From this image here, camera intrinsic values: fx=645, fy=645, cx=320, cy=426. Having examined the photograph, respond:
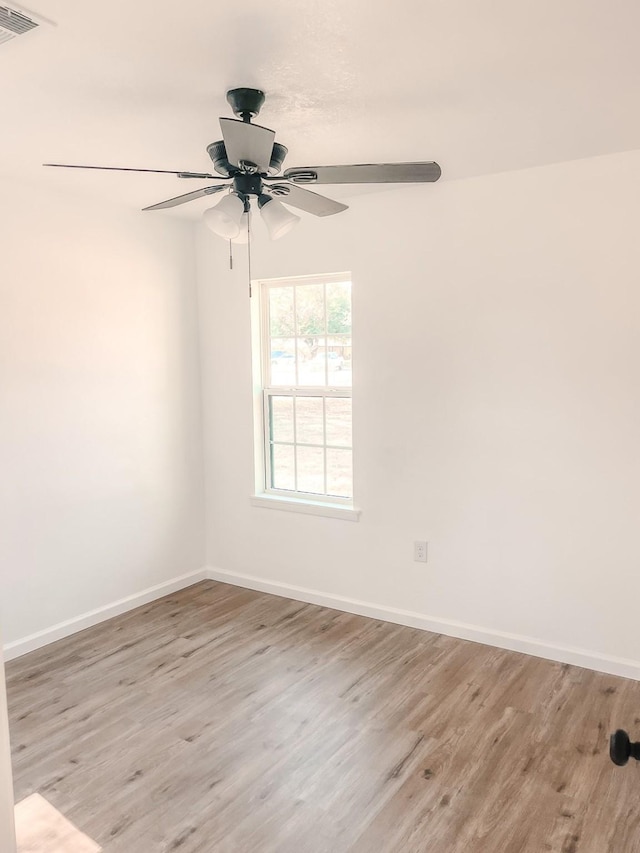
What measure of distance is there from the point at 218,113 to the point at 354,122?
527 mm

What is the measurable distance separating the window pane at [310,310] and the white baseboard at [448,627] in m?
1.65

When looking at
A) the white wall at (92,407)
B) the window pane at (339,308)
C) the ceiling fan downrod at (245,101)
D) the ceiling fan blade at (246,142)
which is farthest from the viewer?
the window pane at (339,308)

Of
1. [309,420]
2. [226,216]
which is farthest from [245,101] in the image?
[309,420]

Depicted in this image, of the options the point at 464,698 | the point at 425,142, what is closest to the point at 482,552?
the point at 464,698

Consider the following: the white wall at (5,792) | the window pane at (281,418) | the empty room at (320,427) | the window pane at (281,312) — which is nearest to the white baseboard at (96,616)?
the empty room at (320,427)

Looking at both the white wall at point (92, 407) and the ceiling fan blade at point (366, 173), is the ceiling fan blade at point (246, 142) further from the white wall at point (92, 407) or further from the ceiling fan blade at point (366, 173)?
the white wall at point (92, 407)

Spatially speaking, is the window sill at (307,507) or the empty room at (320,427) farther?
the window sill at (307,507)

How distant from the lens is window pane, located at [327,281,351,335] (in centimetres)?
390

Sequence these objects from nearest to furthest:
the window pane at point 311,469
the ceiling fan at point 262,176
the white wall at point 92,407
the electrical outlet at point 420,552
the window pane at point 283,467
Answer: the ceiling fan at point 262,176 < the white wall at point 92,407 < the electrical outlet at point 420,552 < the window pane at point 311,469 < the window pane at point 283,467

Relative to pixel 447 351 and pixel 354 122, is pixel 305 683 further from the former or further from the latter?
pixel 354 122

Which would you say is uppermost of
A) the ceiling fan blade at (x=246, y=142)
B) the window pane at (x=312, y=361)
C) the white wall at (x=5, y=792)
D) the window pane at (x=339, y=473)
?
the ceiling fan blade at (x=246, y=142)

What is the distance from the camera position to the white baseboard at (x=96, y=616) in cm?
344

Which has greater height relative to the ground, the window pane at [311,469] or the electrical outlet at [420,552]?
the window pane at [311,469]

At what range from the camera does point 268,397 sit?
4.30 metres
